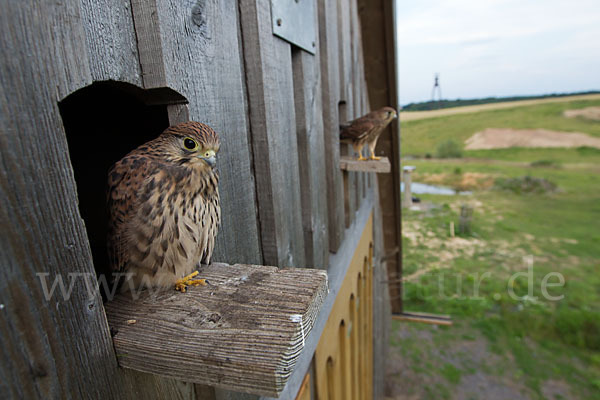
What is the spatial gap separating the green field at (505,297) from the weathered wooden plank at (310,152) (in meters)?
4.96

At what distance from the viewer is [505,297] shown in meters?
7.78

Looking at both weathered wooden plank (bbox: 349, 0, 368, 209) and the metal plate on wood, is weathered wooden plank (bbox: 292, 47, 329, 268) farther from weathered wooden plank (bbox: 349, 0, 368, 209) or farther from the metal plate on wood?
weathered wooden plank (bbox: 349, 0, 368, 209)

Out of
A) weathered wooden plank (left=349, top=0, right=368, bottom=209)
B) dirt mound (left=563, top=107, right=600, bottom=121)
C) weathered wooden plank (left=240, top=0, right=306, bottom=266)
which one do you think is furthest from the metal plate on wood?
dirt mound (left=563, top=107, right=600, bottom=121)

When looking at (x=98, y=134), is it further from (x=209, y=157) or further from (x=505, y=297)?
(x=505, y=297)

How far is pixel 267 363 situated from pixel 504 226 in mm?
13770

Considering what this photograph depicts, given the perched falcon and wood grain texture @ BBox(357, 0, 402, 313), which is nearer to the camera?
the perched falcon

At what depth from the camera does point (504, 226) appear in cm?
1217

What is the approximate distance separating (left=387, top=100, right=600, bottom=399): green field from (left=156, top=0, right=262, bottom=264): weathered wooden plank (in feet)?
18.8

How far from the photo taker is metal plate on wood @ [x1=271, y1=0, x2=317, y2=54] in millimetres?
1302

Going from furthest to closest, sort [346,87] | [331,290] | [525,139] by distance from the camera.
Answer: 1. [525,139]
2. [346,87]
3. [331,290]

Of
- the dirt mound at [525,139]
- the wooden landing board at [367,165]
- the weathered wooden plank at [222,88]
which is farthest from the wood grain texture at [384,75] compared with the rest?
the dirt mound at [525,139]

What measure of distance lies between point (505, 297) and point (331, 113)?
7.69 metres

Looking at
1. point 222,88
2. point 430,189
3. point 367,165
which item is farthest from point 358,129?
point 430,189

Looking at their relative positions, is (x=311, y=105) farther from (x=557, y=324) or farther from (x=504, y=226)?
(x=504, y=226)
